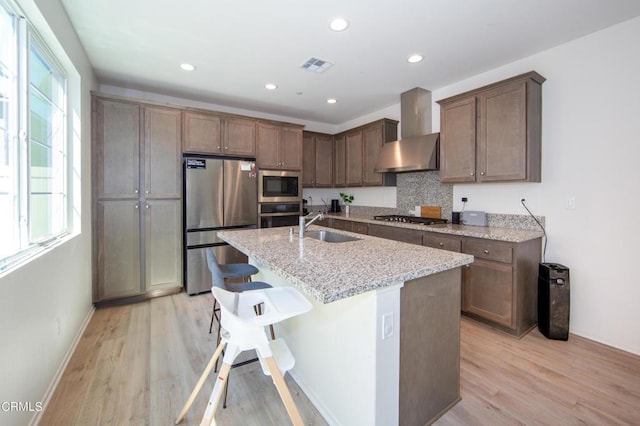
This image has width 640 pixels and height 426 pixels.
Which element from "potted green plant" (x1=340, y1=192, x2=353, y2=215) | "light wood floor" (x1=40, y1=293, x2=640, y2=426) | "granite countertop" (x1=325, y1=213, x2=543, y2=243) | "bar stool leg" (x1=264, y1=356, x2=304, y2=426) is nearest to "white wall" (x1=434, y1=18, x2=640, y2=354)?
"granite countertop" (x1=325, y1=213, x2=543, y2=243)

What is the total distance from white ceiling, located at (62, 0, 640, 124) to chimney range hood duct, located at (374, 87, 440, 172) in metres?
0.17

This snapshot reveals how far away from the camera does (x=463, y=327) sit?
2727 mm

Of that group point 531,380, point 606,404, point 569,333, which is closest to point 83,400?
point 531,380

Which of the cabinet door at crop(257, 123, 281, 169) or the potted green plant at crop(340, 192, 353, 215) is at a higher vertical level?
the cabinet door at crop(257, 123, 281, 169)

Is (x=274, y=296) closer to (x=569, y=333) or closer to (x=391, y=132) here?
(x=569, y=333)

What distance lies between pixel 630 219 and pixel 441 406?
217 cm

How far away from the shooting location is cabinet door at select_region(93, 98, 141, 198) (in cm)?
313

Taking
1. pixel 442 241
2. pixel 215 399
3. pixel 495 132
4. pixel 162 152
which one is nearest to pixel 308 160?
pixel 162 152

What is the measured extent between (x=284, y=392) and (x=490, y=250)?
7.36 feet

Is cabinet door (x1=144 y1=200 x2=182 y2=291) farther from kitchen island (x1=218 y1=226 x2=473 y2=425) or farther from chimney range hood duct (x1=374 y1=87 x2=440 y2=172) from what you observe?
chimney range hood duct (x1=374 y1=87 x2=440 y2=172)

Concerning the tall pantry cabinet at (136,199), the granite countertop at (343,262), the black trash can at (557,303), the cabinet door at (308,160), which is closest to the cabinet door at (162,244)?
the tall pantry cabinet at (136,199)

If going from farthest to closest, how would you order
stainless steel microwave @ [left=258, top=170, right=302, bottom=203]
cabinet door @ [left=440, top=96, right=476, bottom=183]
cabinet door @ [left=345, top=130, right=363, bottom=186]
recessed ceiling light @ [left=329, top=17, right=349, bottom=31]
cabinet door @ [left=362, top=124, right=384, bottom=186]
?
cabinet door @ [left=345, top=130, right=363, bottom=186] < cabinet door @ [left=362, top=124, right=384, bottom=186] < stainless steel microwave @ [left=258, top=170, right=302, bottom=203] < cabinet door @ [left=440, top=96, right=476, bottom=183] < recessed ceiling light @ [left=329, top=17, right=349, bottom=31]

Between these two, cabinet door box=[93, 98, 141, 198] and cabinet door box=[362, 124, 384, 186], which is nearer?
cabinet door box=[93, 98, 141, 198]

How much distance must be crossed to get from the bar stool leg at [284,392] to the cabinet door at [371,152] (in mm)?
3428
